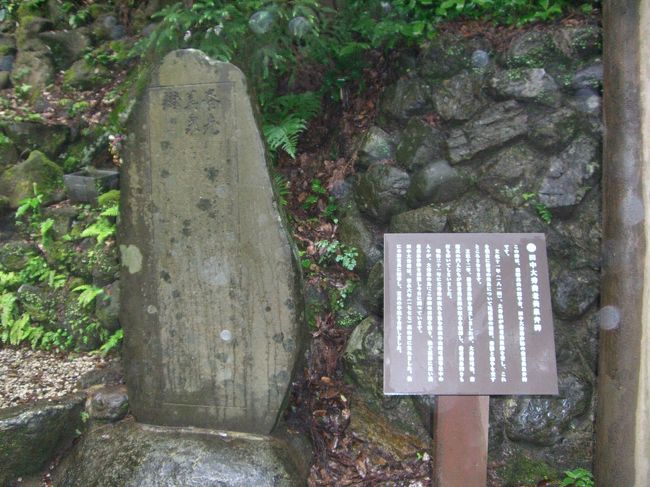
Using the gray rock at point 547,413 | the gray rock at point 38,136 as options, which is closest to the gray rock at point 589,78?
the gray rock at point 547,413

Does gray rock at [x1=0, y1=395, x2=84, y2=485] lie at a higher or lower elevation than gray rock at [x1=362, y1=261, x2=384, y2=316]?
lower

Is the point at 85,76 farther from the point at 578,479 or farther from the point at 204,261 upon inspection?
the point at 578,479

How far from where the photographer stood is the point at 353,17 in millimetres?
5113

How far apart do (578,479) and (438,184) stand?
7.47ft

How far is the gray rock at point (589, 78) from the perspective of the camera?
4.34 meters

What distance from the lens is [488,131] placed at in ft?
14.6

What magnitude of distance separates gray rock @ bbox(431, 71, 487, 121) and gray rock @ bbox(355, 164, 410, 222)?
634 mm

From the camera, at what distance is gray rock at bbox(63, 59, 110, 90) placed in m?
6.42

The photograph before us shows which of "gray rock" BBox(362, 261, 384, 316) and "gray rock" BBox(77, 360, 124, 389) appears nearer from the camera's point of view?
"gray rock" BBox(77, 360, 124, 389)

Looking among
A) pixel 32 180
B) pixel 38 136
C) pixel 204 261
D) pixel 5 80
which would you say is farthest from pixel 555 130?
pixel 5 80

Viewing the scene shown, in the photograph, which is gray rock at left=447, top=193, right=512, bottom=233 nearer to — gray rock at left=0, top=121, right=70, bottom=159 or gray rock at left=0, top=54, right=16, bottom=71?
gray rock at left=0, top=121, right=70, bottom=159

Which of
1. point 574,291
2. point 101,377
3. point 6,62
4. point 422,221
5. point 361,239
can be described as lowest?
point 101,377

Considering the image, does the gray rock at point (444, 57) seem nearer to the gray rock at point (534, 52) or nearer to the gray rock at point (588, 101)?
the gray rock at point (534, 52)

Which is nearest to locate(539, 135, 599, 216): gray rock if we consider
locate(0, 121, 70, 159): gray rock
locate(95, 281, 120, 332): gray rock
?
locate(95, 281, 120, 332): gray rock
